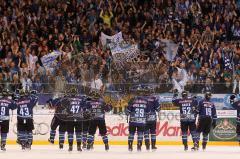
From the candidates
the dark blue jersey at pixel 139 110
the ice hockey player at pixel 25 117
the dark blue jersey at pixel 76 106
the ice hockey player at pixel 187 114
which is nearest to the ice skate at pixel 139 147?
the dark blue jersey at pixel 139 110

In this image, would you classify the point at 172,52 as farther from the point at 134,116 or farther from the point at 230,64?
the point at 134,116

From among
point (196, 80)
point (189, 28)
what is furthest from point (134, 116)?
point (189, 28)

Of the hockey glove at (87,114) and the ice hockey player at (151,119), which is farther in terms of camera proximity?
the ice hockey player at (151,119)

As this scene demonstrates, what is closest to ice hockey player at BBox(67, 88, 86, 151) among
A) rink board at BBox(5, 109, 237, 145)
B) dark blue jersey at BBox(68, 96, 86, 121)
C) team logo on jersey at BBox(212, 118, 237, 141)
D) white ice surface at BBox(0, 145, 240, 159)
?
dark blue jersey at BBox(68, 96, 86, 121)

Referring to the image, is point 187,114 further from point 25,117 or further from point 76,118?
point 25,117

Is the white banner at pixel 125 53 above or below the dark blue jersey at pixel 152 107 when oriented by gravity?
above

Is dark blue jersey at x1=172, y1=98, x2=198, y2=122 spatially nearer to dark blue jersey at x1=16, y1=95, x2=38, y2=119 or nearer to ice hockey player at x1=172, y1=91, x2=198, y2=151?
ice hockey player at x1=172, y1=91, x2=198, y2=151

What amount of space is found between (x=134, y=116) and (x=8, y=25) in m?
7.60

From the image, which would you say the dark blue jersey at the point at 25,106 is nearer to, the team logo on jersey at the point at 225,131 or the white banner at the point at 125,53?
the white banner at the point at 125,53

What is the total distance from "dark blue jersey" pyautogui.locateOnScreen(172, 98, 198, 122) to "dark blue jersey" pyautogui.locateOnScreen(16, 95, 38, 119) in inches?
154

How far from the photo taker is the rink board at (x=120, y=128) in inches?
888

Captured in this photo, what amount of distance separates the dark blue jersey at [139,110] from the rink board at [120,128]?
8.56 ft

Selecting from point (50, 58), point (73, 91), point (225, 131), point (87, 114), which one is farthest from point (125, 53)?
point (87, 114)

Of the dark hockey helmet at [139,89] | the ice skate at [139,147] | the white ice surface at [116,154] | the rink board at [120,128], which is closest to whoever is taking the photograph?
the white ice surface at [116,154]
